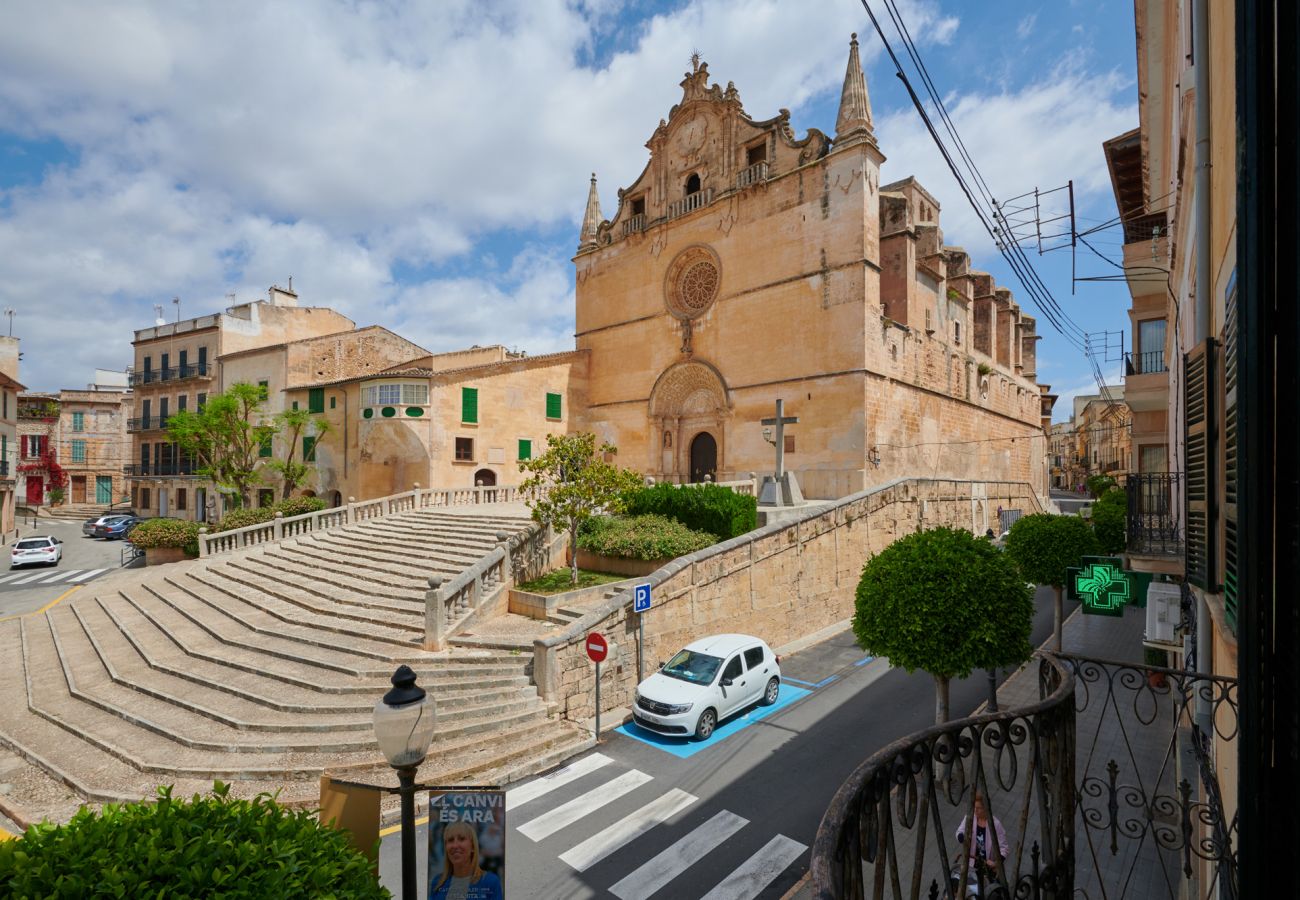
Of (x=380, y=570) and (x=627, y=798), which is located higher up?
(x=380, y=570)

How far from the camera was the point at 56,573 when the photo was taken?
75.2 feet

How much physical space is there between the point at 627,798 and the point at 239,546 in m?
18.0

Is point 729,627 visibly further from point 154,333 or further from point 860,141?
point 154,333

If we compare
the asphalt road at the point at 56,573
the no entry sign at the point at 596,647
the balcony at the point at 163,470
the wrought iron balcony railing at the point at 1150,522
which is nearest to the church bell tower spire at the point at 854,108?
the wrought iron balcony railing at the point at 1150,522

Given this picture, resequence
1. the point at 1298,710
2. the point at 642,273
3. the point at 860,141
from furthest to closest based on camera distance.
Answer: the point at 642,273
the point at 860,141
the point at 1298,710

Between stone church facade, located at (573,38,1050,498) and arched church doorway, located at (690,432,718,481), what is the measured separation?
90 mm

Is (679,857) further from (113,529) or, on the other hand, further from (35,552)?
(113,529)

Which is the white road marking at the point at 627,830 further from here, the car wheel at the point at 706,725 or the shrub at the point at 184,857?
the shrub at the point at 184,857

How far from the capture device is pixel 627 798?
853 cm

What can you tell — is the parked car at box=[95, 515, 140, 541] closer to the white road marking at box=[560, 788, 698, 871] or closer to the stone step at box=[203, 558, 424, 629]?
the stone step at box=[203, 558, 424, 629]

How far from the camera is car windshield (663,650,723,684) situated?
11.0 meters

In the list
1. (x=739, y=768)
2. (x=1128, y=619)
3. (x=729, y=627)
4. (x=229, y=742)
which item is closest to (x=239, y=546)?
(x=229, y=742)

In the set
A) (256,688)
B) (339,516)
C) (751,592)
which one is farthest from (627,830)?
(339,516)

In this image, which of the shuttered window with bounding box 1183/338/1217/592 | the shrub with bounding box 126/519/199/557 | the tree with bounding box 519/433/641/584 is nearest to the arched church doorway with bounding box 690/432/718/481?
the tree with bounding box 519/433/641/584
